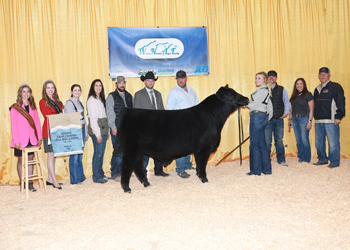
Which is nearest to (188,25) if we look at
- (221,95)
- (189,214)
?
(221,95)

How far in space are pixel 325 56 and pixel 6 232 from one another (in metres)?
6.09

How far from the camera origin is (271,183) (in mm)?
4043

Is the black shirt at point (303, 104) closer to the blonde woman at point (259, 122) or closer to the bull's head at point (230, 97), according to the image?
the blonde woman at point (259, 122)

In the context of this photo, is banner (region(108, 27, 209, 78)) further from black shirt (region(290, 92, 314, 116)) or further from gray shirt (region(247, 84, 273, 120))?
black shirt (region(290, 92, 314, 116))

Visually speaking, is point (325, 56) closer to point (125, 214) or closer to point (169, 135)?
point (169, 135)

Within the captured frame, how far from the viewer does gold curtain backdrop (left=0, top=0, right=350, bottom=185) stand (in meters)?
4.95

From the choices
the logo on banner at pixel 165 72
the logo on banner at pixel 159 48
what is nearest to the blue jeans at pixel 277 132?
the logo on banner at pixel 165 72

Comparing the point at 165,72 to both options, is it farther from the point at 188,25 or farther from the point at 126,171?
the point at 126,171

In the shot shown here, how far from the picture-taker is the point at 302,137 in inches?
212

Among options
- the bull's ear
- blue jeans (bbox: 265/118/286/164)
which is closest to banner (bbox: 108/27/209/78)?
the bull's ear

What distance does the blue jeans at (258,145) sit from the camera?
4.37m

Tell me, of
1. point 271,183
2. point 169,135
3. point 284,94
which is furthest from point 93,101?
point 284,94

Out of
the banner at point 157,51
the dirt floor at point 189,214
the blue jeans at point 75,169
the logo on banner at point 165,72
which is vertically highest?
the banner at point 157,51

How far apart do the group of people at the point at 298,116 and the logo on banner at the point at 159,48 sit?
5.42 ft
